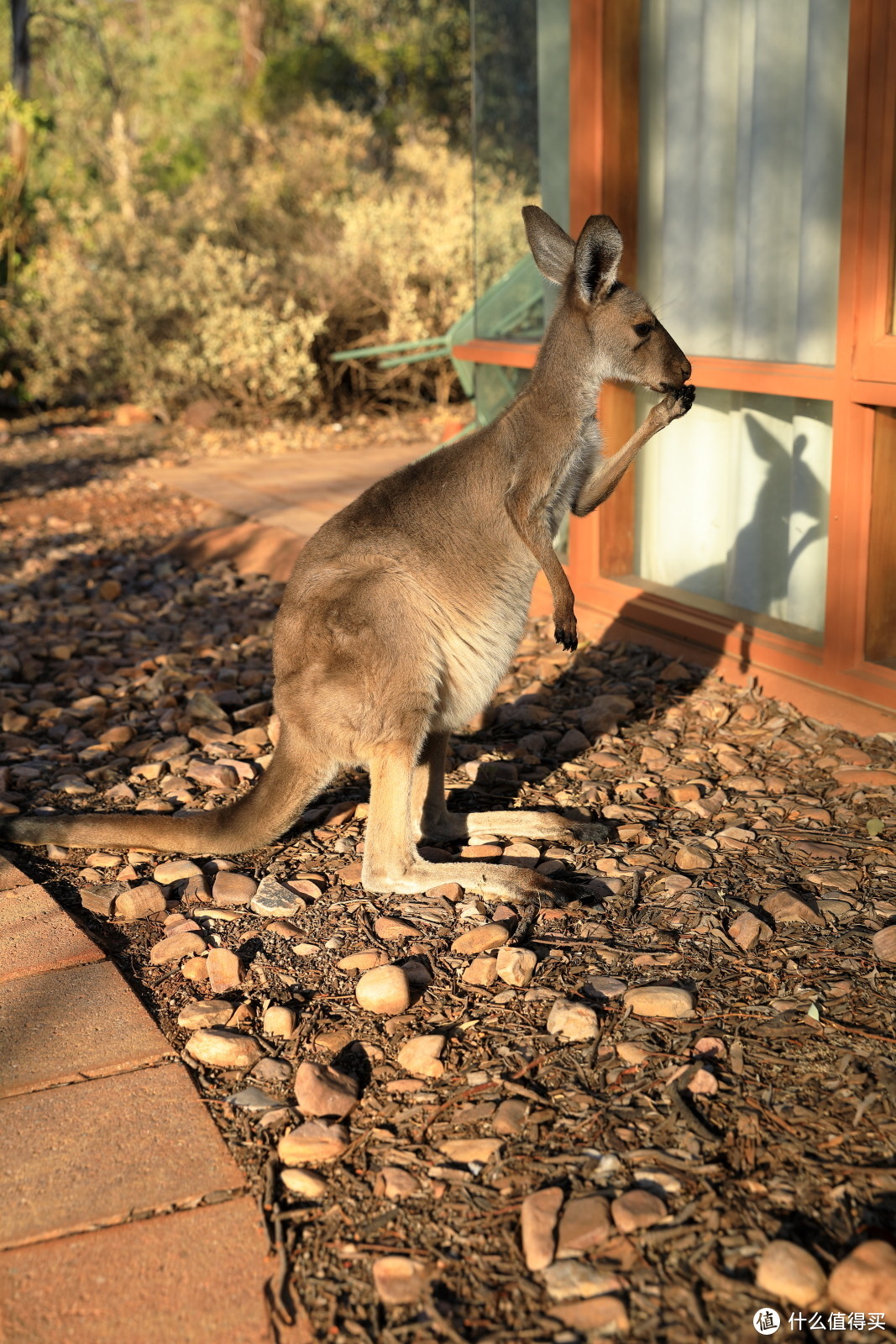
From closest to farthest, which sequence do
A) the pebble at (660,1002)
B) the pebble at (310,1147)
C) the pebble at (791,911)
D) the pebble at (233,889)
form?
1. the pebble at (310,1147)
2. the pebble at (660,1002)
3. the pebble at (791,911)
4. the pebble at (233,889)

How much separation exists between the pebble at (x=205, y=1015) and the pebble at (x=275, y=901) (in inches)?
17.4

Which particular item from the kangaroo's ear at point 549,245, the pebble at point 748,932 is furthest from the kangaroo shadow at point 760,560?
the pebble at point 748,932

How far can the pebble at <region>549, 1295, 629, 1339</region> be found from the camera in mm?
1831

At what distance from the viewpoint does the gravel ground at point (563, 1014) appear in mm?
1939

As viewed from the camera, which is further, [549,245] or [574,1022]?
[549,245]

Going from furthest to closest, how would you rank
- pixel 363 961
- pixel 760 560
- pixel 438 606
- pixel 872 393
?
pixel 760 560 → pixel 872 393 → pixel 438 606 → pixel 363 961

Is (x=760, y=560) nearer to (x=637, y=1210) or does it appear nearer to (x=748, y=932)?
(x=748, y=932)

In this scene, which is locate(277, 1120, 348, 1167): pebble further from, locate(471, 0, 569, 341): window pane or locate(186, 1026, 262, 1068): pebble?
locate(471, 0, 569, 341): window pane

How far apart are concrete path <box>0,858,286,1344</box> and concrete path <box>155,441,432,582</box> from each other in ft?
12.9

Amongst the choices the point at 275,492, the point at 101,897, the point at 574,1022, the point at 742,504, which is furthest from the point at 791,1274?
the point at 275,492

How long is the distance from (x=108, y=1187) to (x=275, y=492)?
611 centimetres

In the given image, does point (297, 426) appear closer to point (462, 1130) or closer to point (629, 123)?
point (629, 123)

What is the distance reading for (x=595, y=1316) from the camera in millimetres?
1851

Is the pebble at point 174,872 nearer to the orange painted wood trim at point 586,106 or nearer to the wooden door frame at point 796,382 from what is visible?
the wooden door frame at point 796,382
